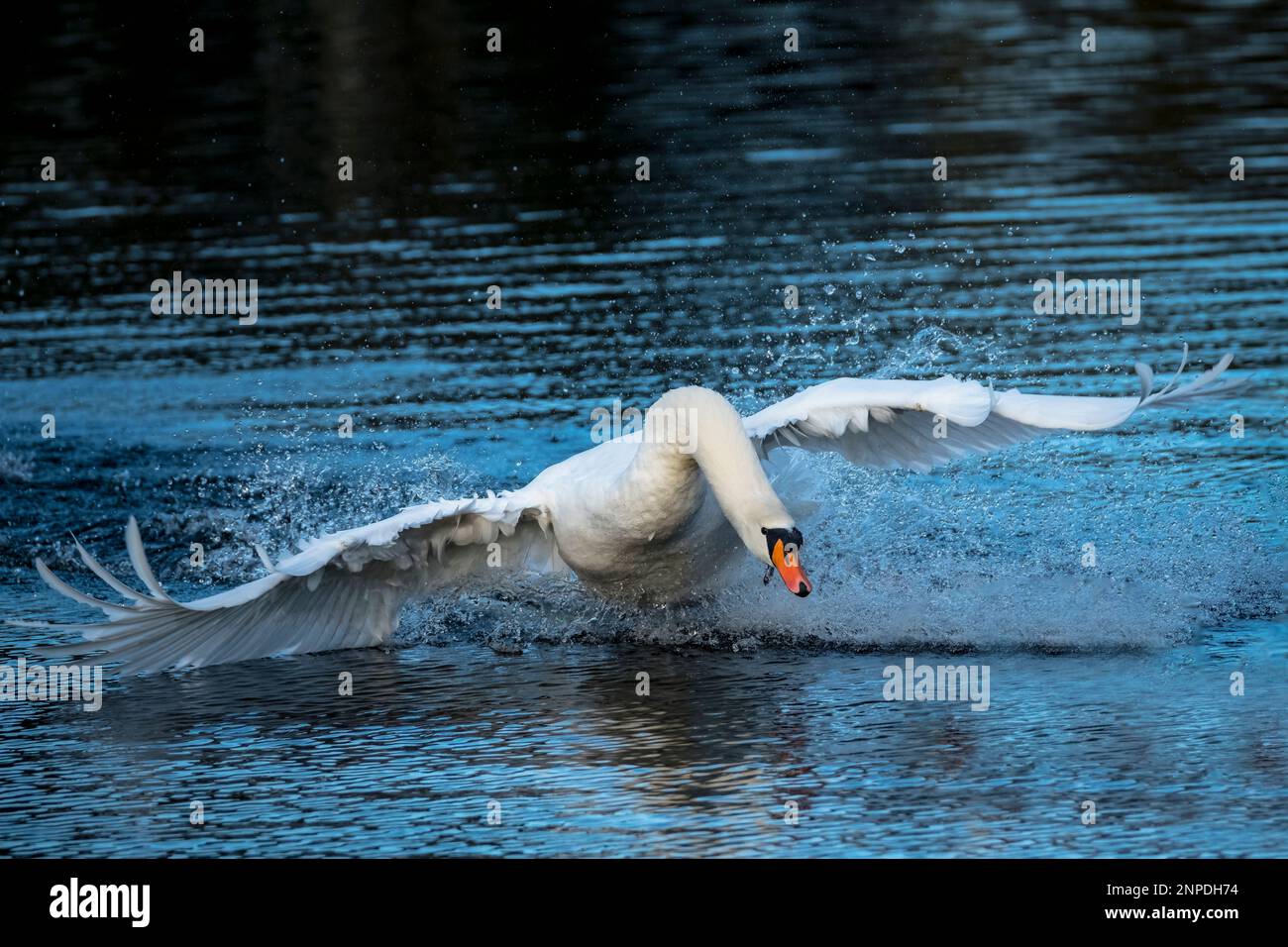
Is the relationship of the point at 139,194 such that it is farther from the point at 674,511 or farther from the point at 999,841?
the point at 999,841

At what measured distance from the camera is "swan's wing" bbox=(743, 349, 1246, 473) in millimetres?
8664

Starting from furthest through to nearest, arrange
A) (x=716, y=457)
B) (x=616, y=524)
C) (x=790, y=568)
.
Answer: (x=616, y=524), (x=716, y=457), (x=790, y=568)

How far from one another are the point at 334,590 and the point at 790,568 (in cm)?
279

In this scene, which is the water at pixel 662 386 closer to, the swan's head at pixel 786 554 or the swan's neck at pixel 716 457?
the swan's head at pixel 786 554

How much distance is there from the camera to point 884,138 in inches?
771

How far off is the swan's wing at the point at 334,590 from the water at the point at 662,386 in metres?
0.22

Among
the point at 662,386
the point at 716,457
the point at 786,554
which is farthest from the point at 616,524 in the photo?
the point at 662,386

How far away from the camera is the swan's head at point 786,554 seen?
24.0ft

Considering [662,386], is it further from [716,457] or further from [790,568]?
[790,568]

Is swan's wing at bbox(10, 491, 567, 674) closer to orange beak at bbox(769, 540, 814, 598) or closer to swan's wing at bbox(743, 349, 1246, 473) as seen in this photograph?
swan's wing at bbox(743, 349, 1246, 473)

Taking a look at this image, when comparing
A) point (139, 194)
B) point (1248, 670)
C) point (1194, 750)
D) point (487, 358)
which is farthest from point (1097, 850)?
point (139, 194)

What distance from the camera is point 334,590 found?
30.4 ft

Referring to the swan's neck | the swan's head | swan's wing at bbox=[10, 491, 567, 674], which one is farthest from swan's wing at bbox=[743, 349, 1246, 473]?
the swan's head

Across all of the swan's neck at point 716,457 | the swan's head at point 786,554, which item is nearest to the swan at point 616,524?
the swan's neck at point 716,457
